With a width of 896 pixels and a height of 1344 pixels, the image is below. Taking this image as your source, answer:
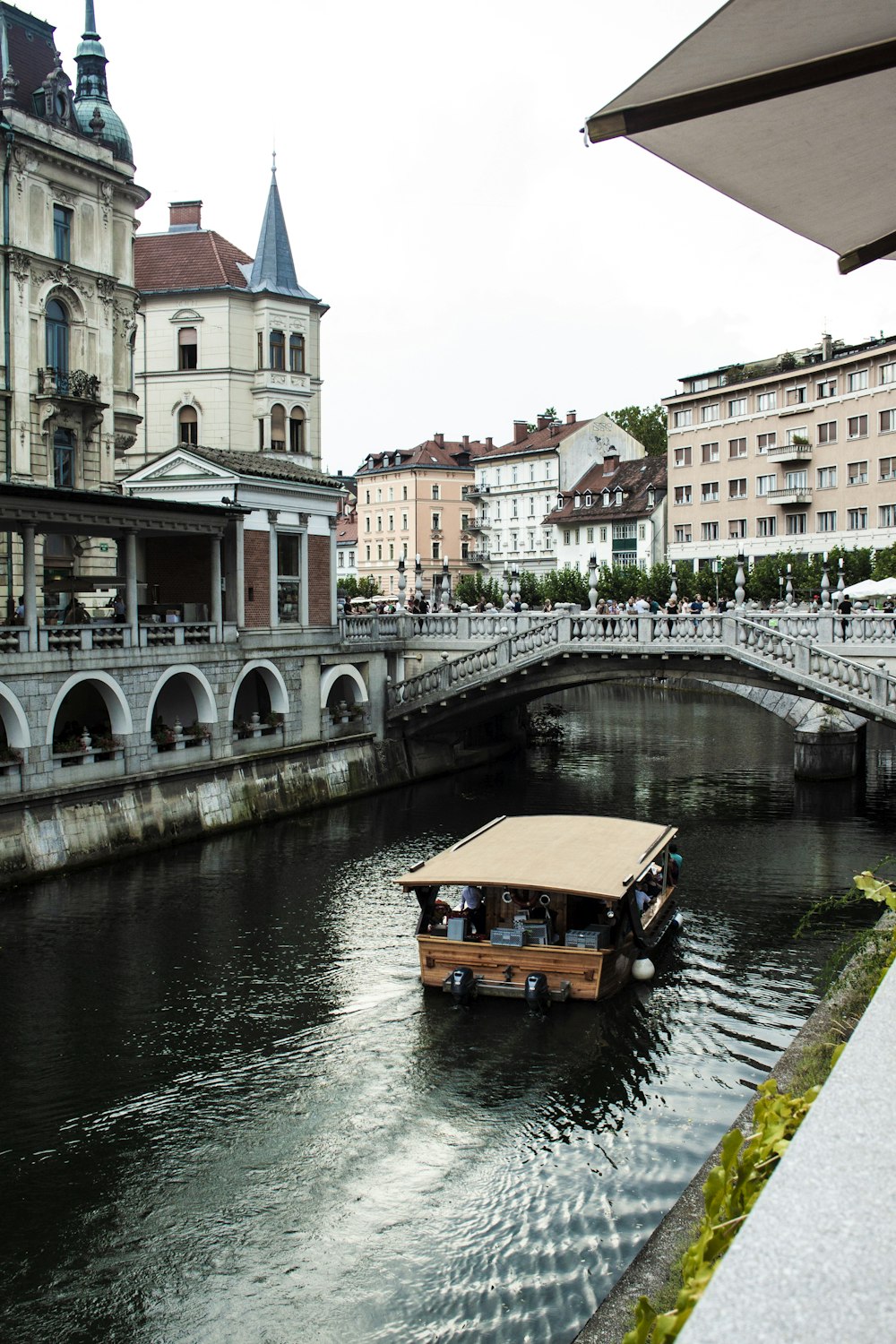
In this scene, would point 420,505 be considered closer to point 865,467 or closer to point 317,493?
point 865,467

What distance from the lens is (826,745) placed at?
1870 inches

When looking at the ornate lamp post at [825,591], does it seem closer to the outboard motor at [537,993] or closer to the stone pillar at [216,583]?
the stone pillar at [216,583]

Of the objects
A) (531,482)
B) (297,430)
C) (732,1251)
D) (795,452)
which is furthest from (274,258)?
(531,482)

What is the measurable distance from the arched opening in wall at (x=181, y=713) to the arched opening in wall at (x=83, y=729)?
1759 millimetres

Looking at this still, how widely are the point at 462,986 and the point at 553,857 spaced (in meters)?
3.80

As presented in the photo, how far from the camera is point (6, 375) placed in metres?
43.8

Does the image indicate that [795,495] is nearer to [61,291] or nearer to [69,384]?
[69,384]

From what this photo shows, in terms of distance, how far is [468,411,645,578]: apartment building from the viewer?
380 ft

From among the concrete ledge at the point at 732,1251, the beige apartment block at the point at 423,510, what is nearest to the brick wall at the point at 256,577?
the concrete ledge at the point at 732,1251

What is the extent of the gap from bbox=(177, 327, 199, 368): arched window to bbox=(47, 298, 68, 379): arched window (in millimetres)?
11395

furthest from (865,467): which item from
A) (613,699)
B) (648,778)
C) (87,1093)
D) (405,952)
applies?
(87,1093)

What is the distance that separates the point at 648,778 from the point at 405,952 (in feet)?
78.8

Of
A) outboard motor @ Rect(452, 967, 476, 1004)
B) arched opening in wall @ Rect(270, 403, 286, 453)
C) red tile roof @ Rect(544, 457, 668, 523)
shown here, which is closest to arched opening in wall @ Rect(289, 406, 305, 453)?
arched opening in wall @ Rect(270, 403, 286, 453)

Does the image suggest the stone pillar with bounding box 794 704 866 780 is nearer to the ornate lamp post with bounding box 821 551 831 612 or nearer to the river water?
the ornate lamp post with bounding box 821 551 831 612
